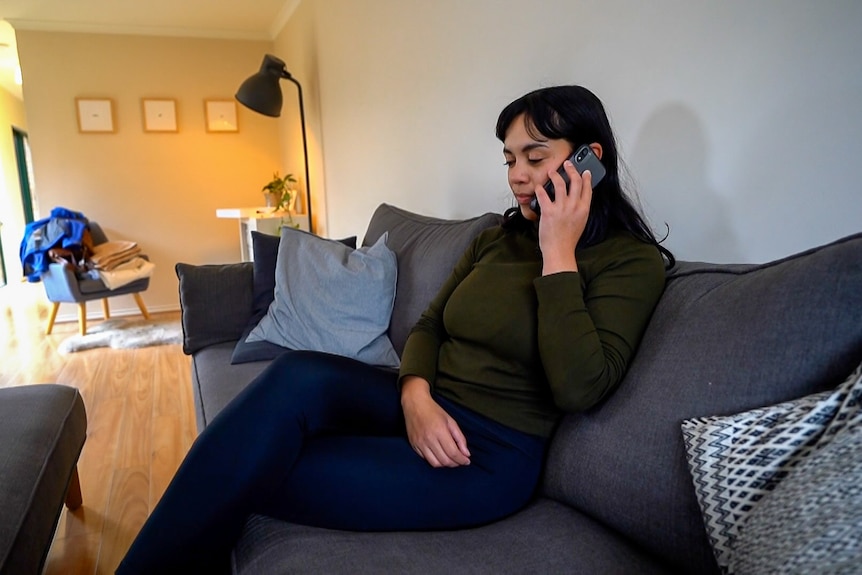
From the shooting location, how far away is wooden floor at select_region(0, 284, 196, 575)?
64.4 inches

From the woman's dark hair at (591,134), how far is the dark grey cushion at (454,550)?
499 mm

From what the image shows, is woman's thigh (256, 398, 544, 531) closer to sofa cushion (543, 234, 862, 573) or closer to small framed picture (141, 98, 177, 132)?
sofa cushion (543, 234, 862, 573)

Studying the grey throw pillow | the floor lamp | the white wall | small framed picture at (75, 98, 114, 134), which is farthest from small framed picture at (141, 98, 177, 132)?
the grey throw pillow

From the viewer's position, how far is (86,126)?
4.51 meters

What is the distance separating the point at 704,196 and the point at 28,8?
4770mm

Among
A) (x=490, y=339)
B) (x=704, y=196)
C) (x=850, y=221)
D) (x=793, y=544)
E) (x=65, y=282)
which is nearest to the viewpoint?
(x=793, y=544)

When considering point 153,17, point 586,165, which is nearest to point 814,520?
point 586,165

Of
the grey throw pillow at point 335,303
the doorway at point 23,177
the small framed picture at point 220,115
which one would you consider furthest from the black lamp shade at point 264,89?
the doorway at point 23,177

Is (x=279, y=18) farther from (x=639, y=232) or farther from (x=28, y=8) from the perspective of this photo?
(x=639, y=232)

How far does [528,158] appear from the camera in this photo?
108 cm

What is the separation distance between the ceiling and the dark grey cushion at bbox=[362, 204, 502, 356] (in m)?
2.87

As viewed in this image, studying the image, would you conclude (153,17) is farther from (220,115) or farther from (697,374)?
(697,374)

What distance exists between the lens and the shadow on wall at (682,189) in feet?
3.68

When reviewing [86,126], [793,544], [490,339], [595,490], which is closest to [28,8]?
[86,126]
